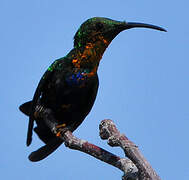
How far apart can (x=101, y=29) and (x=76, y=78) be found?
788mm

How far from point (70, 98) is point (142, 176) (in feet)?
7.86

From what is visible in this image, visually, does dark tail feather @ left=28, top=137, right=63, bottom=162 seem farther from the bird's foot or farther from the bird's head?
the bird's head

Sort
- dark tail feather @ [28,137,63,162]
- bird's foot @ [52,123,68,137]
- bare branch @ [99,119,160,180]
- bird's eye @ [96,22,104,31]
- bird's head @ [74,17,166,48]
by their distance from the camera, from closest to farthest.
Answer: bare branch @ [99,119,160,180], bird's foot @ [52,123,68,137], bird's head @ [74,17,166,48], bird's eye @ [96,22,104,31], dark tail feather @ [28,137,63,162]

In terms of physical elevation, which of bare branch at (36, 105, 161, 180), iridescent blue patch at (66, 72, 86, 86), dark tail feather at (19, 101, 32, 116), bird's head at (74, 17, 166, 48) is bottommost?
bare branch at (36, 105, 161, 180)

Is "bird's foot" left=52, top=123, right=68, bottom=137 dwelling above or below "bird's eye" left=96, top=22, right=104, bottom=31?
below

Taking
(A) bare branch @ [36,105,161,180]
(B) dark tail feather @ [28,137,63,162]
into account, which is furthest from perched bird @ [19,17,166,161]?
(A) bare branch @ [36,105,161,180]

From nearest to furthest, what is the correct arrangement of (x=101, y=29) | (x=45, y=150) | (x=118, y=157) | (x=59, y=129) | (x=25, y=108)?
1. (x=118, y=157)
2. (x=59, y=129)
3. (x=101, y=29)
4. (x=45, y=150)
5. (x=25, y=108)

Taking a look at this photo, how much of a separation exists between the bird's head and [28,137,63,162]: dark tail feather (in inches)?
61.4

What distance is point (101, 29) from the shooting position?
654 cm

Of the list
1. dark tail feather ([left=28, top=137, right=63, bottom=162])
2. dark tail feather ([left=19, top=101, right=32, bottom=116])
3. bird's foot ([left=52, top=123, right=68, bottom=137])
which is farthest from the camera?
dark tail feather ([left=19, top=101, right=32, bottom=116])

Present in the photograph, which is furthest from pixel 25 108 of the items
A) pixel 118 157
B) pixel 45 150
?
pixel 118 157

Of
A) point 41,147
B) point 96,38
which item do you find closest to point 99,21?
point 96,38

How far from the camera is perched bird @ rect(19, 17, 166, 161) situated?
655 cm

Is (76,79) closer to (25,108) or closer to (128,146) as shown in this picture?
(25,108)
